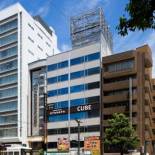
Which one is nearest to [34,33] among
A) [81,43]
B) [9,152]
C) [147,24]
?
[81,43]

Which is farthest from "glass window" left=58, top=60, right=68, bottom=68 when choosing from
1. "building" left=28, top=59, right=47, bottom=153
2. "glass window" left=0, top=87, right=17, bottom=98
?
"glass window" left=0, top=87, right=17, bottom=98

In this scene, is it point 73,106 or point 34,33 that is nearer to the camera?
point 73,106

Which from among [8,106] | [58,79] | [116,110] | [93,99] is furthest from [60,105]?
[116,110]

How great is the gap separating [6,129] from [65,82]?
899 inches

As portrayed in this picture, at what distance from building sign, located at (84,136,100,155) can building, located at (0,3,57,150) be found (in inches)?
956

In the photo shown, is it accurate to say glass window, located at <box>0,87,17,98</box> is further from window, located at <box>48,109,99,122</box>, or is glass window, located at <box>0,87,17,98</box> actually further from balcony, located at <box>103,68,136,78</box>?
balcony, located at <box>103,68,136,78</box>

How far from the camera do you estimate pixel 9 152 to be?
73250 millimetres

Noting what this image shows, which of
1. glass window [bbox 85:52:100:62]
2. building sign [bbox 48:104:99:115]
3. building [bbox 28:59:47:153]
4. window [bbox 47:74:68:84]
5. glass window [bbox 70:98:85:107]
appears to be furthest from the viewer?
building [bbox 28:59:47:153]

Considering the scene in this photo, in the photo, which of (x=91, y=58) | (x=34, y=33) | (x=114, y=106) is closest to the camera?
(x=114, y=106)

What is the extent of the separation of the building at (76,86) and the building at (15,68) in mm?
8231

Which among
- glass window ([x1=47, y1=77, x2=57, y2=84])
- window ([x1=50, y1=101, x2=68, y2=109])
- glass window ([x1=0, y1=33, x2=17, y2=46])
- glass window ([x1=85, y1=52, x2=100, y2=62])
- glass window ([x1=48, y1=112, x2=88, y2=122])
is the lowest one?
glass window ([x1=48, y1=112, x2=88, y2=122])

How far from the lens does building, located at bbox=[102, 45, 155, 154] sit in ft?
324

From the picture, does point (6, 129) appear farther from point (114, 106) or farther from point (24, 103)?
point (114, 106)

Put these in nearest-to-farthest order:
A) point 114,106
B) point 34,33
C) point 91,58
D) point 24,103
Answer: point 114,106 → point 91,58 → point 24,103 → point 34,33
